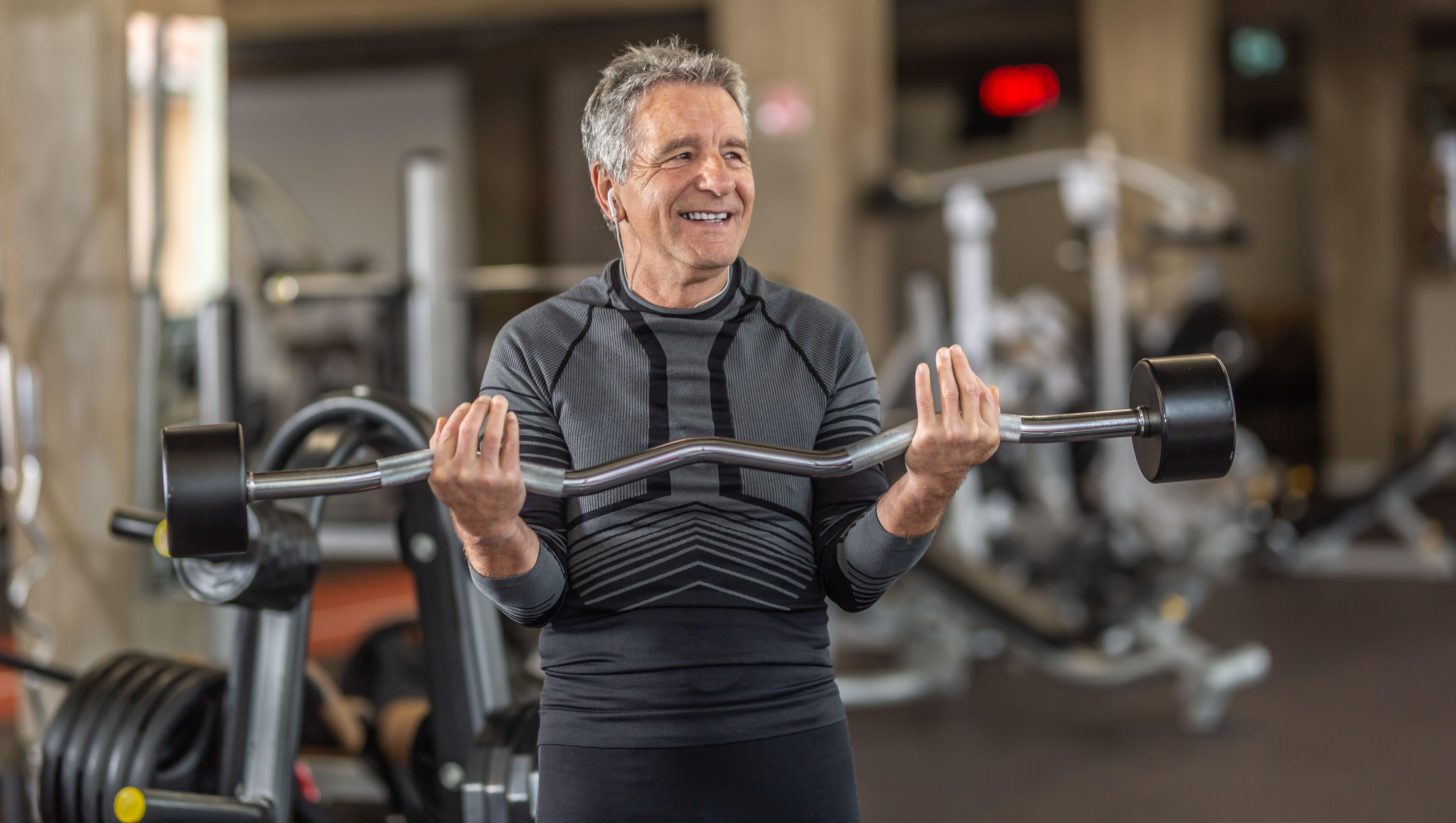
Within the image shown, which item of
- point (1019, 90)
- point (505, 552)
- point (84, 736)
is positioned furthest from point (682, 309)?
point (1019, 90)

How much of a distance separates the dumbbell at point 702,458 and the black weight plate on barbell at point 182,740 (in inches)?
35.1

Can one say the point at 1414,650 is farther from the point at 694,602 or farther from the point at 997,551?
the point at 694,602

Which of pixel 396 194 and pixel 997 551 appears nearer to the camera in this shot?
pixel 997 551

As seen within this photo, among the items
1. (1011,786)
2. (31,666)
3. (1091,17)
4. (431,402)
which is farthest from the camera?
(1091,17)

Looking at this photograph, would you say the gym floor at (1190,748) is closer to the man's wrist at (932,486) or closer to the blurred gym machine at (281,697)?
the blurred gym machine at (281,697)

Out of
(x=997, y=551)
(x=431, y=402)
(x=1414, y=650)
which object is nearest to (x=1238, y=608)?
(x=1414, y=650)

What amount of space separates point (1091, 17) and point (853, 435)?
26.7ft

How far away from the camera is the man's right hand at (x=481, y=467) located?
1000 mm

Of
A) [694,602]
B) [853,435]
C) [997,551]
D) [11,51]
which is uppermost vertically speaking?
[11,51]

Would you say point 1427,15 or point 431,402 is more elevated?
point 1427,15

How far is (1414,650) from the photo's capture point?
4.84 m

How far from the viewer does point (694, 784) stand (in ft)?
3.86

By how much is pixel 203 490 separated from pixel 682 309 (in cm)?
44

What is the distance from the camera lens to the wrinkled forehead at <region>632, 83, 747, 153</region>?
3.75 feet
